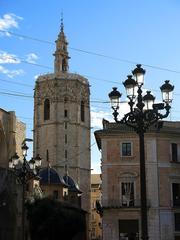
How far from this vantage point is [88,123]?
9269cm

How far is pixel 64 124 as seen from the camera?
88938 millimetres

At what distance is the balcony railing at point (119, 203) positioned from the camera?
3600 centimetres

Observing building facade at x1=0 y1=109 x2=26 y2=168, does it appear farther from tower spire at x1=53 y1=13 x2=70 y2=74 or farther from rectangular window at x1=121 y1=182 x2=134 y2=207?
tower spire at x1=53 y1=13 x2=70 y2=74

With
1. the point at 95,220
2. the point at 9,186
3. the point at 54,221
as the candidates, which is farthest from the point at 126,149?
the point at 95,220

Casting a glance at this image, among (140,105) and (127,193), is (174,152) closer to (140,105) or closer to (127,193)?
(127,193)

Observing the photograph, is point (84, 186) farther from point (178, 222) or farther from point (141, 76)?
point (141, 76)

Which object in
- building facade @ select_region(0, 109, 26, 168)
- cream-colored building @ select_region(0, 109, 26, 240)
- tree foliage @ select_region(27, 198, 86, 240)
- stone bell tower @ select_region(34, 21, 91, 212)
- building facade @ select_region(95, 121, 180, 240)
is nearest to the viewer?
tree foliage @ select_region(27, 198, 86, 240)

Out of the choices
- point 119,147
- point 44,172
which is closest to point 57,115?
point 44,172

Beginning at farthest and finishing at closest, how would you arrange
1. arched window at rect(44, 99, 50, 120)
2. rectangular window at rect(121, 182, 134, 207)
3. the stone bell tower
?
arched window at rect(44, 99, 50, 120) → the stone bell tower → rectangular window at rect(121, 182, 134, 207)

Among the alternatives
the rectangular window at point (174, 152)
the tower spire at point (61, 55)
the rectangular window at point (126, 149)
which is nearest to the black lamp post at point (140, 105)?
the rectangular window at point (126, 149)

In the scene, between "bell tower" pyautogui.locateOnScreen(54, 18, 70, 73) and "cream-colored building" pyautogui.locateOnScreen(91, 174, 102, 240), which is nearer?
"cream-colored building" pyautogui.locateOnScreen(91, 174, 102, 240)

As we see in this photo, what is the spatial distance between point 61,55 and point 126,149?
6118cm

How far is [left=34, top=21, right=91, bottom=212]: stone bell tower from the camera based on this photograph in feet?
283

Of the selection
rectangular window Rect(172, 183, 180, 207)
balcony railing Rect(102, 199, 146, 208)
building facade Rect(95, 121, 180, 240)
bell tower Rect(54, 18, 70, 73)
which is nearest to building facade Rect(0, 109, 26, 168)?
building facade Rect(95, 121, 180, 240)
